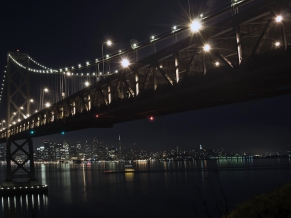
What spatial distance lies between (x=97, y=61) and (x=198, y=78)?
27.1 meters

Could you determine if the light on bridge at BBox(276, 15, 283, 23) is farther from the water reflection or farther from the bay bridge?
the water reflection

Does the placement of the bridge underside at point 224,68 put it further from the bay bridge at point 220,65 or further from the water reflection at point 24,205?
the water reflection at point 24,205

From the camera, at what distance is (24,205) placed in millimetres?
41938

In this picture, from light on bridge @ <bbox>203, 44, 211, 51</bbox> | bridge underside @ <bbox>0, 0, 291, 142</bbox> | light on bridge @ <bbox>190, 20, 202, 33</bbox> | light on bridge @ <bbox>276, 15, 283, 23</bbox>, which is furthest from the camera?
light on bridge @ <bbox>190, 20, 202, 33</bbox>

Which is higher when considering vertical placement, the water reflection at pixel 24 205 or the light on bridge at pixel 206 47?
the light on bridge at pixel 206 47

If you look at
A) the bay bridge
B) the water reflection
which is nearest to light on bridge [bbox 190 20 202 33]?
the bay bridge

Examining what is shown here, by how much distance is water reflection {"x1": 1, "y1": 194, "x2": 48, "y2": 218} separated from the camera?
1512 inches

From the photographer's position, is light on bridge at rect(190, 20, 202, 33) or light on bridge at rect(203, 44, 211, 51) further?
light on bridge at rect(190, 20, 202, 33)

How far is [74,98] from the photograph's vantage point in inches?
1268

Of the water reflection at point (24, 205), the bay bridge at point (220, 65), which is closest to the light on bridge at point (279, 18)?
the bay bridge at point (220, 65)

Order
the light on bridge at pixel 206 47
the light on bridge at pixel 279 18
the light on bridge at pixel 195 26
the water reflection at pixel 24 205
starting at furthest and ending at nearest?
the water reflection at pixel 24 205 < the light on bridge at pixel 195 26 < the light on bridge at pixel 206 47 < the light on bridge at pixel 279 18

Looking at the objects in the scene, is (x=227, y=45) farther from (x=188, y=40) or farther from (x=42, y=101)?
(x=42, y=101)

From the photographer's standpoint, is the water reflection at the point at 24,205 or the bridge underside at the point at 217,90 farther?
the water reflection at the point at 24,205

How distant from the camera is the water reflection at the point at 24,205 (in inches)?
1512
